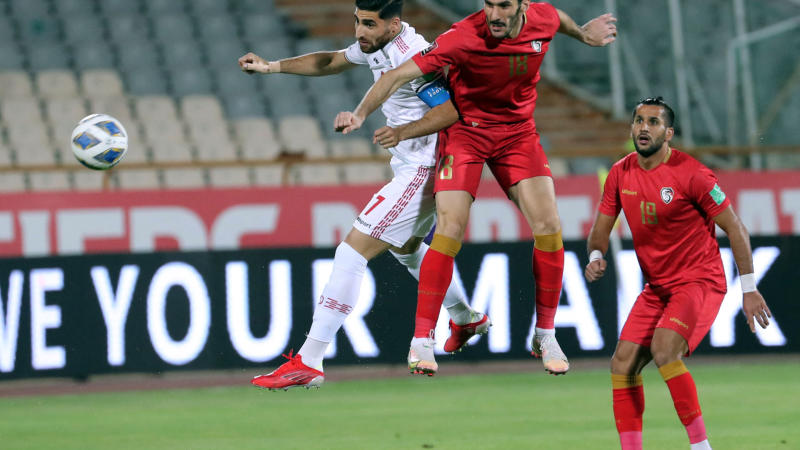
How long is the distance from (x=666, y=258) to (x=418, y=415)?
3.37 m

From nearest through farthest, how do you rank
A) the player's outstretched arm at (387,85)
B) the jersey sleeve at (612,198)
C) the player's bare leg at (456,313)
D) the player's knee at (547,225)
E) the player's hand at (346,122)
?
the player's hand at (346,122) < the player's outstretched arm at (387,85) < the player's knee at (547,225) < the jersey sleeve at (612,198) < the player's bare leg at (456,313)

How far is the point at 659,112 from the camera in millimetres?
6590

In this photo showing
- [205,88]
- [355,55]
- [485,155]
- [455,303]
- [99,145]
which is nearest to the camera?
[485,155]

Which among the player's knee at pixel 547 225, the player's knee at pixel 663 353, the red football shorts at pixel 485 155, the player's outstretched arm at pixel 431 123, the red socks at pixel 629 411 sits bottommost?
the red socks at pixel 629 411

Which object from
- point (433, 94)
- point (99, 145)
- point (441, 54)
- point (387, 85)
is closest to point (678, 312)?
point (433, 94)

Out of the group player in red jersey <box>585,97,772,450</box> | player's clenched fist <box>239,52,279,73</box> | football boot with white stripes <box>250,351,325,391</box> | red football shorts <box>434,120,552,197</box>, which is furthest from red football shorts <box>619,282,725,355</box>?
player's clenched fist <box>239,52,279,73</box>

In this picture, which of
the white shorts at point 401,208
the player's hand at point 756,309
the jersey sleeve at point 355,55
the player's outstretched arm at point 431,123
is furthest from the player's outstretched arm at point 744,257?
the jersey sleeve at point 355,55

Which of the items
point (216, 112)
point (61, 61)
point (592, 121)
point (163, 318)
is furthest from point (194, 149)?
point (592, 121)

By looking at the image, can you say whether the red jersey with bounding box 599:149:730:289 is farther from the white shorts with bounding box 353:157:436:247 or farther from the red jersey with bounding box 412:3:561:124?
the white shorts with bounding box 353:157:436:247

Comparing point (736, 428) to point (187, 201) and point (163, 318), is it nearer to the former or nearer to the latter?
point (163, 318)

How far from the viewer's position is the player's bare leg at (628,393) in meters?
6.63

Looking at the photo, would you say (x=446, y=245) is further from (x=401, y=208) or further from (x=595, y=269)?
(x=595, y=269)

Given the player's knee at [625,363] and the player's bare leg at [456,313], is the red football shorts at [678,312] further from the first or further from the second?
the player's bare leg at [456,313]

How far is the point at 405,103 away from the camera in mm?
7031
